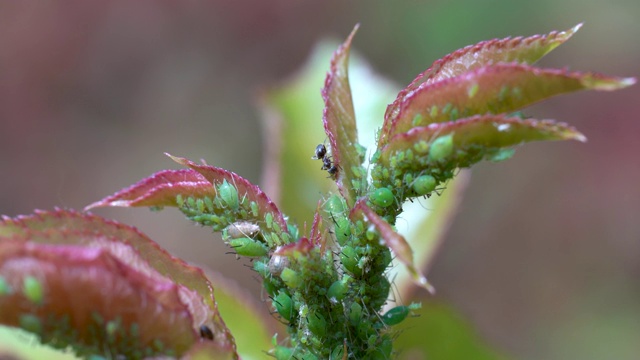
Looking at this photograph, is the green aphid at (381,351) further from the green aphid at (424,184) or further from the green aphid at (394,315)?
the green aphid at (424,184)

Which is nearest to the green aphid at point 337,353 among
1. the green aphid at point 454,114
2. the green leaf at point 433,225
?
the green aphid at point 454,114

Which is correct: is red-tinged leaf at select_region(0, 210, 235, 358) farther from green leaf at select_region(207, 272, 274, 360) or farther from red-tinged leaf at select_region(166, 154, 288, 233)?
green leaf at select_region(207, 272, 274, 360)

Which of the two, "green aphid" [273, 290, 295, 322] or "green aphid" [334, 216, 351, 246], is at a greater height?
"green aphid" [334, 216, 351, 246]

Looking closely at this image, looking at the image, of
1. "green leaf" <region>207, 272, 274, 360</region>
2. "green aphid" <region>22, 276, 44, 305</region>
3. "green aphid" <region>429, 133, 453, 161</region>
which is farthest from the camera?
"green leaf" <region>207, 272, 274, 360</region>

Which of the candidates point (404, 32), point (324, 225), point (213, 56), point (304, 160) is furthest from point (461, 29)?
point (324, 225)

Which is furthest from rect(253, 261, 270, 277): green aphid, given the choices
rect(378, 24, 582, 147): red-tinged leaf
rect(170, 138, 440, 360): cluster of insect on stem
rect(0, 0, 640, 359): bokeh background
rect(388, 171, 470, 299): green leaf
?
rect(0, 0, 640, 359): bokeh background

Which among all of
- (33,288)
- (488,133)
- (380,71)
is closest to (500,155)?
(488,133)

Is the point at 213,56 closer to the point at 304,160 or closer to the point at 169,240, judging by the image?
the point at 169,240
